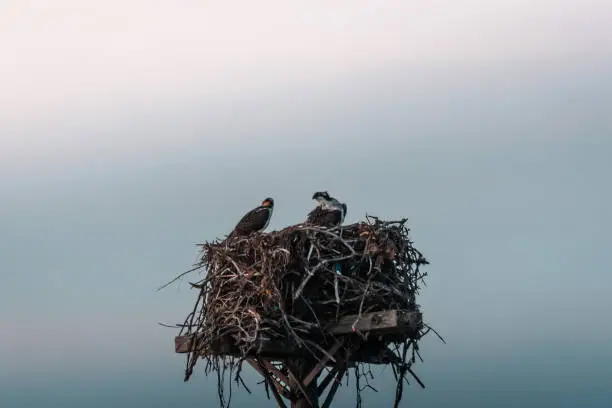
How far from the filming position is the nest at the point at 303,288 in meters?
7.98

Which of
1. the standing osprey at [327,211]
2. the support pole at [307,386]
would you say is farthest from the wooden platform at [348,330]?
the standing osprey at [327,211]

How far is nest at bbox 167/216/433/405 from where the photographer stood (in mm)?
7977

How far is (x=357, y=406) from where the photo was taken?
858 centimetres

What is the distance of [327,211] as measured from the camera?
10.1m

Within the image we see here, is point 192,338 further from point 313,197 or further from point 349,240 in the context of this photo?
point 313,197

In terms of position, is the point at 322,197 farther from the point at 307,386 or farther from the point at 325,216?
the point at 307,386

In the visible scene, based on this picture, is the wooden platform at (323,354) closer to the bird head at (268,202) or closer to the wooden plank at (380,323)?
the wooden plank at (380,323)

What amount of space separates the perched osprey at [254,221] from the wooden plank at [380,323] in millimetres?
2730

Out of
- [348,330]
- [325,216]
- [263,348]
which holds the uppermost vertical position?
[325,216]

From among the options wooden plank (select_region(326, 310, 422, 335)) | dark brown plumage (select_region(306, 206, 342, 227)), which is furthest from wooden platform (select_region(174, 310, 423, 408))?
dark brown plumage (select_region(306, 206, 342, 227))

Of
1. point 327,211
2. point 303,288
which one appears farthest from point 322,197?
point 303,288

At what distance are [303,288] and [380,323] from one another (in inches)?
38.8

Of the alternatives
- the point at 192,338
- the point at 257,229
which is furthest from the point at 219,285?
the point at 257,229

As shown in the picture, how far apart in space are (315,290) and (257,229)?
2478mm
